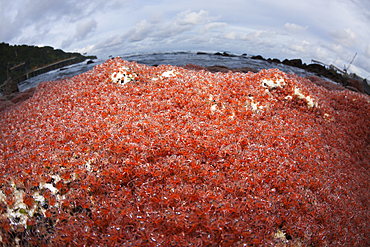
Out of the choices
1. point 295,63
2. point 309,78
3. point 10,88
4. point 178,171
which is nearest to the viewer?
point 178,171

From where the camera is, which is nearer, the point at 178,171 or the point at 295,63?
the point at 178,171

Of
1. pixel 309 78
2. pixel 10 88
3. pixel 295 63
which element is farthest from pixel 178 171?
pixel 295 63

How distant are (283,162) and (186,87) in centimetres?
592

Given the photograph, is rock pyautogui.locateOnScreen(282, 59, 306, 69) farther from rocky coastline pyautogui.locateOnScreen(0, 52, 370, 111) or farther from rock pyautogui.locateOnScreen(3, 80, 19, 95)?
rock pyautogui.locateOnScreen(3, 80, 19, 95)

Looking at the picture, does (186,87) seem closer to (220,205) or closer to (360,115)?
(220,205)

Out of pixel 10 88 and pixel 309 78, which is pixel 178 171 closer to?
pixel 309 78

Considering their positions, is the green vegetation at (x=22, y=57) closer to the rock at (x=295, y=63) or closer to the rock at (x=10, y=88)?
the rock at (x=10, y=88)

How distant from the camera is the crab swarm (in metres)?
3.33

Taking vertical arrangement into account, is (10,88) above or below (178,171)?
above

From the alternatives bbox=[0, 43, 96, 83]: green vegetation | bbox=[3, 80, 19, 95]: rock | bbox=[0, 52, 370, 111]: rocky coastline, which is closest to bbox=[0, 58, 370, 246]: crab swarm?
bbox=[0, 52, 370, 111]: rocky coastline

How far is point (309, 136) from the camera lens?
8.10m

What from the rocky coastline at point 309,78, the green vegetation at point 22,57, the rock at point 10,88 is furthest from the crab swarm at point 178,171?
the green vegetation at point 22,57

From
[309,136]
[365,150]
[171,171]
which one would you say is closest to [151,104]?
[171,171]

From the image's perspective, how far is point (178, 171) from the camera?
15.4 ft
